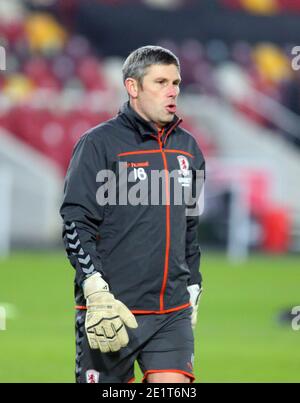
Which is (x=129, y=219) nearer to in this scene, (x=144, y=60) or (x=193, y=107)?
(x=144, y=60)

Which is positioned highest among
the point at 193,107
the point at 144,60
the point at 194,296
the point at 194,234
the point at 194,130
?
the point at 193,107

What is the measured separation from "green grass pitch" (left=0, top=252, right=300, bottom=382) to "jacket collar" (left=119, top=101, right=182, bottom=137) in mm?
3689

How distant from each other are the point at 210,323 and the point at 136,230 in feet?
26.1

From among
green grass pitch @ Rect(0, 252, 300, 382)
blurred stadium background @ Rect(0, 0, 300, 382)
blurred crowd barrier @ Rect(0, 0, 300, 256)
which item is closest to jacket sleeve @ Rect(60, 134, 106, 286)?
green grass pitch @ Rect(0, 252, 300, 382)

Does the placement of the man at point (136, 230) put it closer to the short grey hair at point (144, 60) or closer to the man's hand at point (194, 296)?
the short grey hair at point (144, 60)

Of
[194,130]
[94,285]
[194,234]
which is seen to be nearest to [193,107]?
[194,130]

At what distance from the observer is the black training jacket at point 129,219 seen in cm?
614

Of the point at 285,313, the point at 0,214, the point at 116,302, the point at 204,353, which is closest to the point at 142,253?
the point at 116,302

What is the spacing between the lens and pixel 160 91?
20.6 feet

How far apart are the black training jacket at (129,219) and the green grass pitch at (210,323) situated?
3.47 metres

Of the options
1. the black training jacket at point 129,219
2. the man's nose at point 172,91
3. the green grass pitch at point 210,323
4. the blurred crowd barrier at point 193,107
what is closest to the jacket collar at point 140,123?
the black training jacket at point 129,219

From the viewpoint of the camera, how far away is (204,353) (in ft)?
38.2

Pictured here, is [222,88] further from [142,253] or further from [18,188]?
[142,253]

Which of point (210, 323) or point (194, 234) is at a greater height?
point (210, 323)
